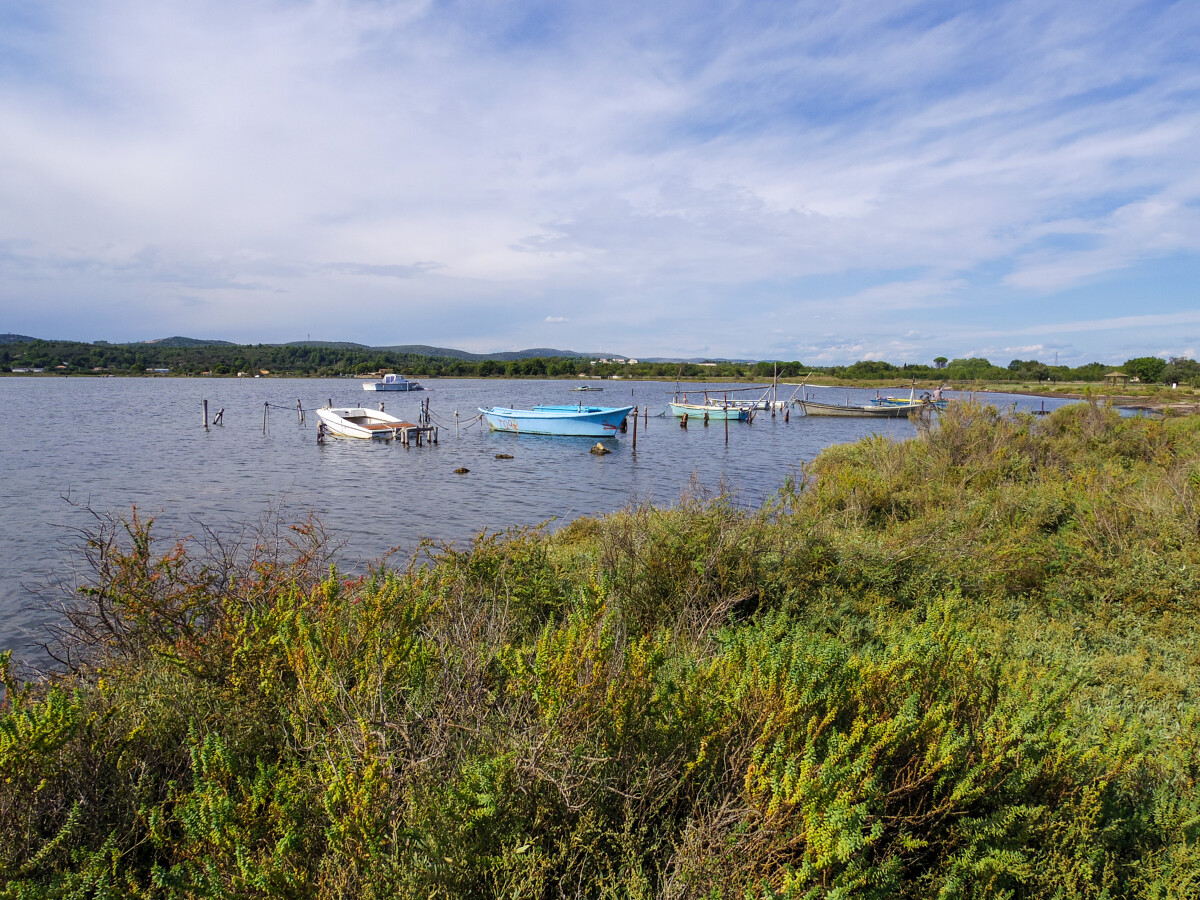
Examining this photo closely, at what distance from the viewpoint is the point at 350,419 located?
115 ft

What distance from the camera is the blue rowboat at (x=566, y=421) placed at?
34.2 m

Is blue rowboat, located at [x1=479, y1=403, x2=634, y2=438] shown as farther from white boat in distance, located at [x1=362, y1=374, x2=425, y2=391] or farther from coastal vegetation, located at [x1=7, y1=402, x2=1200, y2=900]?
white boat in distance, located at [x1=362, y1=374, x2=425, y2=391]

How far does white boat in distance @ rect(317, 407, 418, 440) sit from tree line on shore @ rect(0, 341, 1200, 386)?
8737 cm

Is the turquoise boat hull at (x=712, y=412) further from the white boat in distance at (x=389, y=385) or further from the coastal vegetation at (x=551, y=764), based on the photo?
the white boat in distance at (x=389, y=385)

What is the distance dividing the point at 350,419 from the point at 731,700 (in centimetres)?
3492

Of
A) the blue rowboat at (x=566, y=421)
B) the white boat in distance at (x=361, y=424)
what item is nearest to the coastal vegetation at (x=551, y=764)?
the white boat in distance at (x=361, y=424)

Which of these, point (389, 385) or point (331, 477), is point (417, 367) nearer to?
point (389, 385)

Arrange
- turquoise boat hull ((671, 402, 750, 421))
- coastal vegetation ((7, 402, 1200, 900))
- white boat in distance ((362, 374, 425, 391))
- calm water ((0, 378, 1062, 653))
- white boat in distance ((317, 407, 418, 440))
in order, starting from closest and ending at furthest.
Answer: coastal vegetation ((7, 402, 1200, 900)), calm water ((0, 378, 1062, 653)), white boat in distance ((317, 407, 418, 440)), turquoise boat hull ((671, 402, 750, 421)), white boat in distance ((362, 374, 425, 391))

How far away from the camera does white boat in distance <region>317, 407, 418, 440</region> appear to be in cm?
3244

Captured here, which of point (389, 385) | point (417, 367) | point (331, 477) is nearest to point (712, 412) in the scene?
→ point (331, 477)

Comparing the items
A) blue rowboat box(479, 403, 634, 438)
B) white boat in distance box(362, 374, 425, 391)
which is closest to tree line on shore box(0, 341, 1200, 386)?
white boat in distance box(362, 374, 425, 391)

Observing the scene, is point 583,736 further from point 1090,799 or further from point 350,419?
point 350,419

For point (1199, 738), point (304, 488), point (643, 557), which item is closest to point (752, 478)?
point (304, 488)

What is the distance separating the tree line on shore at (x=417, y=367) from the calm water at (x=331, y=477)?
85.5 m
